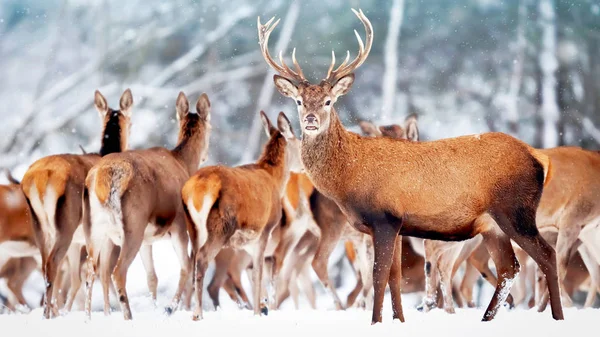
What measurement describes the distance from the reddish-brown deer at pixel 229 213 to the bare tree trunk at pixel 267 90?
11.1m

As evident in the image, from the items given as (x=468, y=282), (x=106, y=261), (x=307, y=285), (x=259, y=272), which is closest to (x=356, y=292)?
(x=307, y=285)

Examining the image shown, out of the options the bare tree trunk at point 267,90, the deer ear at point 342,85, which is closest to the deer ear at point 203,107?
the deer ear at point 342,85

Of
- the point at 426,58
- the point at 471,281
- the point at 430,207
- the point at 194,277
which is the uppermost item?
the point at 426,58

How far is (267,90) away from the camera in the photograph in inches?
980

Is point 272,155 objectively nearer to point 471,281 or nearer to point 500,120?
point 471,281

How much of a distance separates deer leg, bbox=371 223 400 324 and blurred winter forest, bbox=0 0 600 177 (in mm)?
14306

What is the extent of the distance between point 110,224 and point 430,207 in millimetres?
3623

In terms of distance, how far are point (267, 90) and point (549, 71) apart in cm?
650

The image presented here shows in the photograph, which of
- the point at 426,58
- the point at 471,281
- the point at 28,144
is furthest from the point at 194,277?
the point at 426,58

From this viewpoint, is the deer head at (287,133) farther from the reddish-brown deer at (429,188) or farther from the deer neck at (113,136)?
the reddish-brown deer at (429,188)

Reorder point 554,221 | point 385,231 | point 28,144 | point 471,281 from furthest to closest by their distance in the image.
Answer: point 28,144
point 471,281
point 554,221
point 385,231

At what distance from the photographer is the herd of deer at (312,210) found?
8773mm

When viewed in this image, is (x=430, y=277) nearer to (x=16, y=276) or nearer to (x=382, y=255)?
(x=382, y=255)

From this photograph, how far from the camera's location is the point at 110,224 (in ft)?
35.8
